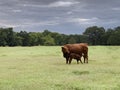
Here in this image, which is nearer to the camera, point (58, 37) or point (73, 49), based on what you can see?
point (73, 49)

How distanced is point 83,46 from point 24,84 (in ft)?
59.8

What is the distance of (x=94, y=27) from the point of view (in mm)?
136125

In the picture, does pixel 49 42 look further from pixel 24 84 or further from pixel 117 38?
pixel 24 84

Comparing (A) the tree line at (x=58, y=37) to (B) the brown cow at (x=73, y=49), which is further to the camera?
(A) the tree line at (x=58, y=37)

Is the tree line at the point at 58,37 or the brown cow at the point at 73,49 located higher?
the brown cow at the point at 73,49

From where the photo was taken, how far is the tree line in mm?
104938

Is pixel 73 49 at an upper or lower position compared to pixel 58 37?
upper

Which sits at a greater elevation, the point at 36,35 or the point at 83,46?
the point at 83,46

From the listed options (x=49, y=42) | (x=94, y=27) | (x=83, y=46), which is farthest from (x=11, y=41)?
(x=83, y=46)

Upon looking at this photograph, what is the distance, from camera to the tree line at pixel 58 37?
344 ft

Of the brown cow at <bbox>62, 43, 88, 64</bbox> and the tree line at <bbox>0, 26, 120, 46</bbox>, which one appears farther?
the tree line at <bbox>0, 26, 120, 46</bbox>

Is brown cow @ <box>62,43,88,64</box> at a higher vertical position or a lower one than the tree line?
higher

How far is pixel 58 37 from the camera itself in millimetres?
138125

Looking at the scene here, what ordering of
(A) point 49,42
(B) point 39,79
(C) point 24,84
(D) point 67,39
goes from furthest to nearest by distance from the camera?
(D) point 67,39 < (A) point 49,42 < (B) point 39,79 < (C) point 24,84
